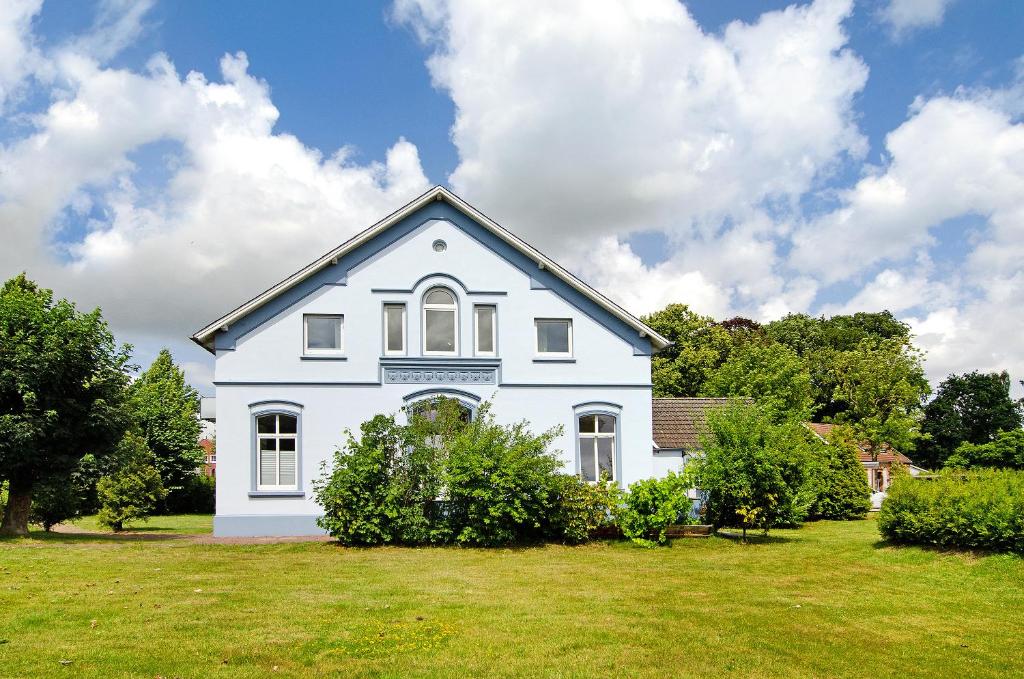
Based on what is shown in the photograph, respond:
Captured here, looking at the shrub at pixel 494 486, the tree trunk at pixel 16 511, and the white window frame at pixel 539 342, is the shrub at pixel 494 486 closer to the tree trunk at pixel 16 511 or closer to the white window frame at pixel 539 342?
the white window frame at pixel 539 342

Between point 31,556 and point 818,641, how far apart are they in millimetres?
14444

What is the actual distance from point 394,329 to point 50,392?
828 cm

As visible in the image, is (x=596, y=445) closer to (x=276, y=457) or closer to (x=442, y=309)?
(x=442, y=309)

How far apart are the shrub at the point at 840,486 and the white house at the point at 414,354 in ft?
27.5

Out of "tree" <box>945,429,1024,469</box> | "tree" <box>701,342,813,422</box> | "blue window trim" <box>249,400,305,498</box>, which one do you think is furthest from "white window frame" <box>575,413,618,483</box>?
"tree" <box>945,429,1024,469</box>

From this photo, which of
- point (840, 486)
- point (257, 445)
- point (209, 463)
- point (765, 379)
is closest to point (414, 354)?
point (257, 445)

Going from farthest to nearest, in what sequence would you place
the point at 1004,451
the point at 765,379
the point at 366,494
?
the point at 765,379 < the point at 1004,451 < the point at 366,494

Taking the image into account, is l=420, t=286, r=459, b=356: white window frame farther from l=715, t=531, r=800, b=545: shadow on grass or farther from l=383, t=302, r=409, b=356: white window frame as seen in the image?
l=715, t=531, r=800, b=545: shadow on grass

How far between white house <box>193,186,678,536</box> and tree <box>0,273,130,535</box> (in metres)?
2.44

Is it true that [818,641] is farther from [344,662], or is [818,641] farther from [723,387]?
[723,387]

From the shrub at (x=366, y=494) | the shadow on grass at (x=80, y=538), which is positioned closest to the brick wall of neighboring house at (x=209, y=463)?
the shadow on grass at (x=80, y=538)

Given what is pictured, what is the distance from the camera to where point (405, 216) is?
21516 mm

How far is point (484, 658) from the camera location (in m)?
8.24

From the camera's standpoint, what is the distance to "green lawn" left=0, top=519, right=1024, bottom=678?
8.05m
